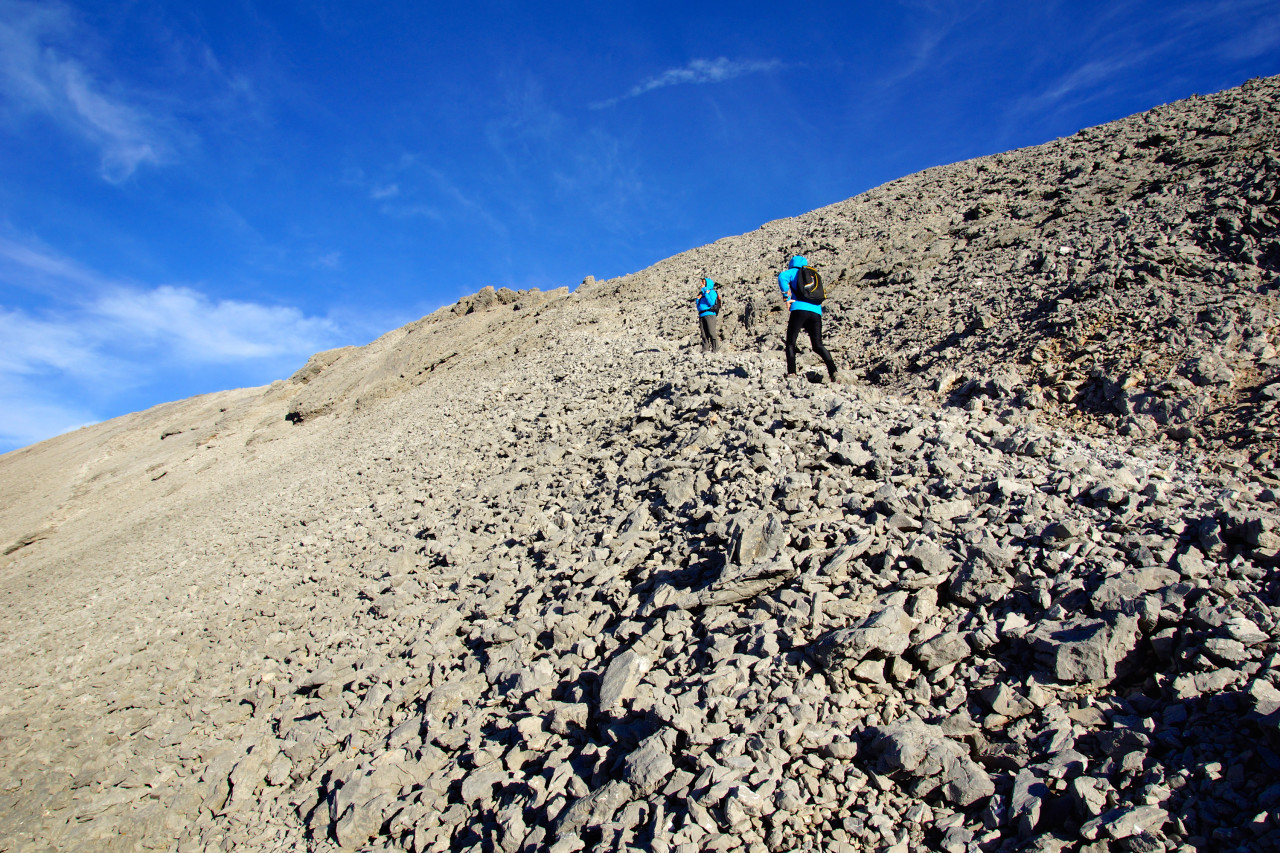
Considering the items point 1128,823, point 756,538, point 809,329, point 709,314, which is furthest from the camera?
point 709,314

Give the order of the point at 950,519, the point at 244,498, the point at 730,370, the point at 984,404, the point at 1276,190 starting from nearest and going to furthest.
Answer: the point at 950,519 → the point at 984,404 → the point at 1276,190 → the point at 730,370 → the point at 244,498

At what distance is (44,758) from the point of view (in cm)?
551

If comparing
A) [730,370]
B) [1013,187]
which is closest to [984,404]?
[730,370]

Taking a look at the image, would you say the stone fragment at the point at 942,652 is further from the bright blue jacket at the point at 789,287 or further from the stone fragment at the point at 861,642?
the bright blue jacket at the point at 789,287

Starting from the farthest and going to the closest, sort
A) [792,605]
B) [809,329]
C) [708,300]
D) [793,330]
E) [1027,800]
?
[708,300] → [793,330] → [809,329] → [792,605] → [1027,800]

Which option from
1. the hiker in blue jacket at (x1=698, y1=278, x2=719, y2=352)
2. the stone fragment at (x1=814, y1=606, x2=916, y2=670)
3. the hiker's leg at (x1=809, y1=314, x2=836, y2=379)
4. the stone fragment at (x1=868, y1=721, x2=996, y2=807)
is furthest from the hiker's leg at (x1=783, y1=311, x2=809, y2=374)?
the stone fragment at (x1=868, y1=721, x2=996, y2=807)

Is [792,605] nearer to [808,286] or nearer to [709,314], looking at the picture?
[808,286]

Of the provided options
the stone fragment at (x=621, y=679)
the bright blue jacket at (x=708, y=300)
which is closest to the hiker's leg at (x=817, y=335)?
the bright blue jacket at (x=708, y=300)

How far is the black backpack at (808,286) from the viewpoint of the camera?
7930 millimetres

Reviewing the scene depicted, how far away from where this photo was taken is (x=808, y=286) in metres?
7.93

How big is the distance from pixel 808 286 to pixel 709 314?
12.2 ft

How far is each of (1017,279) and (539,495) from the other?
844 centimetres

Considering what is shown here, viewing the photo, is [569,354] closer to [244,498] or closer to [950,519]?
[244,498]

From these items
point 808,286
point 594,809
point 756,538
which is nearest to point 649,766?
point 594,809
